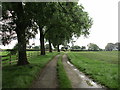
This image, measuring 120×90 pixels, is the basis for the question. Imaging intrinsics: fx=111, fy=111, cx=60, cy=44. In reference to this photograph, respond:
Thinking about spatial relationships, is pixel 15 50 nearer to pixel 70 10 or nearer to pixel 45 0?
pixel 45 0

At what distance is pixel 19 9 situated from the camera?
1250 centimetres

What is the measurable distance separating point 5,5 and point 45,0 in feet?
12.3

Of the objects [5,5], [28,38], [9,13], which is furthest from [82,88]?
[9,13]

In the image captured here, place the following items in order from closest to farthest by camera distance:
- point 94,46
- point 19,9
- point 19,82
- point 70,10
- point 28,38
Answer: point 19,82 → point 19,9 → point 28,38 → point 70,10 → point 94,46

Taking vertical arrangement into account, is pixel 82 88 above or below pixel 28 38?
below

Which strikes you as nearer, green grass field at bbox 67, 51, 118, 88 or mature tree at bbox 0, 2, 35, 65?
green grass field at bbox 67, 51, 118, 88

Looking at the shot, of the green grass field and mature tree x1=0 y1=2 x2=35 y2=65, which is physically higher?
mature tree x1=0 y1=2 x2=35 y2=65

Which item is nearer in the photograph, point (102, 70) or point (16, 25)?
point (102, 70)

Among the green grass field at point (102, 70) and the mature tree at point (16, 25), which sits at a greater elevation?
the mature tree at point (16, 25)

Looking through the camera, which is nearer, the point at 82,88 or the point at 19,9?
the point at 82,88

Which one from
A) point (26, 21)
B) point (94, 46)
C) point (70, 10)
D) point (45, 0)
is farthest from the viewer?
point (94, 46)

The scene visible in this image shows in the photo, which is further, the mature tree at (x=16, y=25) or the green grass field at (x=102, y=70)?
the mature tree at (x=16, y=25)

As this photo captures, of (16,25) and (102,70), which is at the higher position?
(16,25)

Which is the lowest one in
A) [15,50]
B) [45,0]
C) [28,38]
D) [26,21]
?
[15,50]
